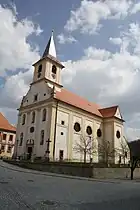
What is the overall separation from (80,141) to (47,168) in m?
18.3

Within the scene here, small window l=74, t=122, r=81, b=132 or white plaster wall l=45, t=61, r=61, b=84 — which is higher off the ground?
white plaster wall l=45, t=61, r=61, b=84

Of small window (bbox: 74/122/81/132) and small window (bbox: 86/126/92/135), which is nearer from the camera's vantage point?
small window (bbox: 74/122/81/132)

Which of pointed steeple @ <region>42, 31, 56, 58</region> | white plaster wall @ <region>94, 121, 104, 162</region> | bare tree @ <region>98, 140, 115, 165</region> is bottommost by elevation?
bare tree @ <region>98, 140, 115, 165</region>

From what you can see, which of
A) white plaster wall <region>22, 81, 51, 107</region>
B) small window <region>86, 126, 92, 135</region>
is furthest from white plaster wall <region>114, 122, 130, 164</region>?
white plaster wall <region>22, 81, 51, 107</region>

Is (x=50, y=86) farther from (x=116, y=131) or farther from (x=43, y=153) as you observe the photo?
(x=116, y=131)

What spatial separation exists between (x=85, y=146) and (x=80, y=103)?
451 inches

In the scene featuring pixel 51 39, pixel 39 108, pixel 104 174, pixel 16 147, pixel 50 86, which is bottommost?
pixel 104 174

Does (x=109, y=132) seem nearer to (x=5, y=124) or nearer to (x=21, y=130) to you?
(x=21, y=130)

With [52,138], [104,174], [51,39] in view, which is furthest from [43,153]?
[51,39]

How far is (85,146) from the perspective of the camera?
140ft

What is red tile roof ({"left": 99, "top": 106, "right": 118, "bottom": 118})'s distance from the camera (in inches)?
2128

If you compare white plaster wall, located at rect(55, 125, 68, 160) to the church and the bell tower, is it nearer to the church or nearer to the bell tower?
the church

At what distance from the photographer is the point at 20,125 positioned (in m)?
47.5

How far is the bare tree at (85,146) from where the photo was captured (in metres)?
43.7
